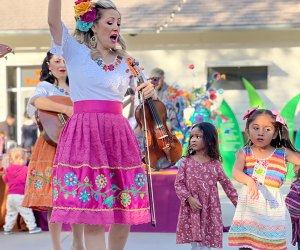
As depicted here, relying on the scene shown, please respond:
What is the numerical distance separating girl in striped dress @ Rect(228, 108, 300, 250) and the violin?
65cm

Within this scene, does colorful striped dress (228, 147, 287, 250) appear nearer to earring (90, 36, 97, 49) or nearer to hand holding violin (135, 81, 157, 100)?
hand holding violin (135, 81, 157, 100)

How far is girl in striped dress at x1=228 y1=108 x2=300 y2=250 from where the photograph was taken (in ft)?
15.3

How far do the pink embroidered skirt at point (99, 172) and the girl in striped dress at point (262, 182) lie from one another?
0.99 m

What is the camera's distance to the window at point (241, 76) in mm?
13625

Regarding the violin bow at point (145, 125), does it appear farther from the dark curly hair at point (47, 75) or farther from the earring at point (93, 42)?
the dark curly hair at point (47, 75)

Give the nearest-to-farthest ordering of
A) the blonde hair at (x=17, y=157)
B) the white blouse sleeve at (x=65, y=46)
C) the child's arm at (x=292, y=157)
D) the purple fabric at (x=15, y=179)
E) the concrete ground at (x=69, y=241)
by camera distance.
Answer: the white blouse sleeve at (x=65, y=46) < the child's arm at (x=292, y=157) < the concrete ground at (x=69, y=241) < the purple fabric at (x=15, y=179) < the blonde hair at (x=17, y=157)

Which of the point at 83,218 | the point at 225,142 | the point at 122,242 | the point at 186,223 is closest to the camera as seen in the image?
the point at 83,218

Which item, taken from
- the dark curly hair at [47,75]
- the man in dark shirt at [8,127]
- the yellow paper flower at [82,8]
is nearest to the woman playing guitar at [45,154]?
the dark curly hair at [47,75]

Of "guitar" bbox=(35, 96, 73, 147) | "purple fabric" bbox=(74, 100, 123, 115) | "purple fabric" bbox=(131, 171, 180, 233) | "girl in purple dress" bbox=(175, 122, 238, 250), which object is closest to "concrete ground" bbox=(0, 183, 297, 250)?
"purple fabric" bbox=(131, 171, 180, 233)

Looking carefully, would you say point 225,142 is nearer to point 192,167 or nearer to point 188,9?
point 188,9

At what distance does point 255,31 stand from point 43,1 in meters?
4.38

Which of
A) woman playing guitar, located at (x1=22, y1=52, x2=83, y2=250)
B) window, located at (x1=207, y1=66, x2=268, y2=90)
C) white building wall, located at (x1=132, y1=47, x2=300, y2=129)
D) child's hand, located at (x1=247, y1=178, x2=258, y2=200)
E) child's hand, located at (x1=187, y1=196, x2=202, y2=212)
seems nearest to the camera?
child's hand, located at (x1=247, y1=178, x2=258, y2=200)

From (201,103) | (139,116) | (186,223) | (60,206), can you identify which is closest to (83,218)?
(60,206)

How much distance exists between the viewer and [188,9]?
1384cm
